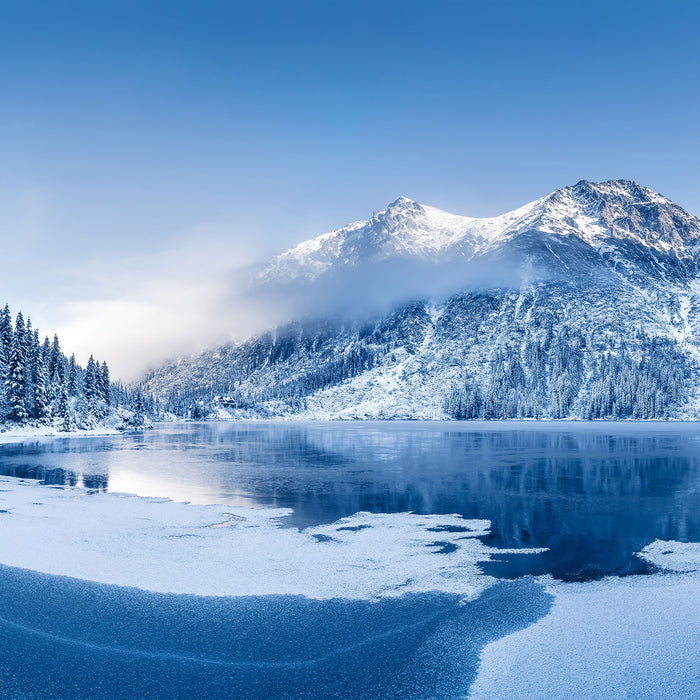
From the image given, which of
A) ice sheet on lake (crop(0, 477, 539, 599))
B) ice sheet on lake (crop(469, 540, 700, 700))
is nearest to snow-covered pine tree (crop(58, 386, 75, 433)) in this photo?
ice sheet on lake (crop(0, 477, 539, 599))

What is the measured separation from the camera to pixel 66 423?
378 feet

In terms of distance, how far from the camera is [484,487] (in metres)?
38.2

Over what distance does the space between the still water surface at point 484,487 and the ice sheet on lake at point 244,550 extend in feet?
6.30

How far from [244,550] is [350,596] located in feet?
21.2

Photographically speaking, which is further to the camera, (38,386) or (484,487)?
(38,386)

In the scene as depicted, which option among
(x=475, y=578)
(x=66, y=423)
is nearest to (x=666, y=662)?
(x=475, y=578)

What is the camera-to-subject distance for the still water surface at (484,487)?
74.4 feet

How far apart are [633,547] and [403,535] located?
31.7 ft

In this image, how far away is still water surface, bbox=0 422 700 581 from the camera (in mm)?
22672

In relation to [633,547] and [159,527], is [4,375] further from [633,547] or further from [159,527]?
[633,547]

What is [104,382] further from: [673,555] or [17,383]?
[673,555]

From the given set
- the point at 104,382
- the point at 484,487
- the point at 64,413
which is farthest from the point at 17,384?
the point at 484,487

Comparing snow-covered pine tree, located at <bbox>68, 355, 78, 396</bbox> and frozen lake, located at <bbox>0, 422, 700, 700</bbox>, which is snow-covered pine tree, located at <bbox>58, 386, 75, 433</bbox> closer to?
snow-covered pine tree, located at <bbox>68, 355, 78, 396</bbox>

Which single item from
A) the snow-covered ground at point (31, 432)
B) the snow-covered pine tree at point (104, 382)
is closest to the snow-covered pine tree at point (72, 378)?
the snow-covered pine tree at point (104, 382)
